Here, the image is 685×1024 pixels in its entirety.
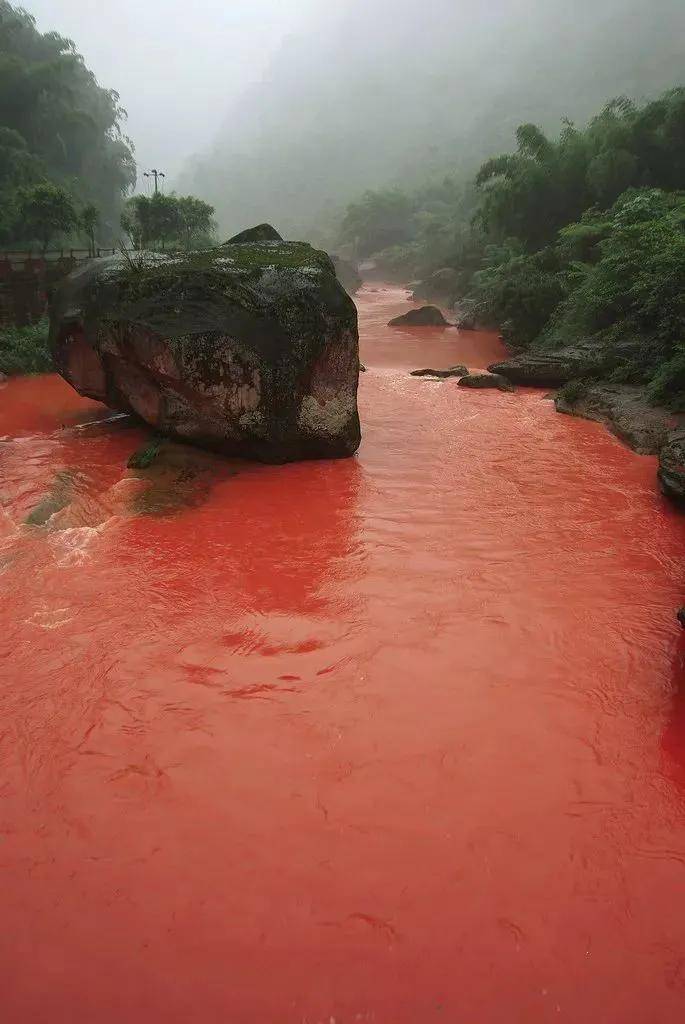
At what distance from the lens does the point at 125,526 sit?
19.0 feet

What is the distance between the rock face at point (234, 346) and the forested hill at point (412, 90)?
60.1 metres

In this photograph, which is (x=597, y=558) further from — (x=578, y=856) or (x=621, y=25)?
(x=621, y=25)

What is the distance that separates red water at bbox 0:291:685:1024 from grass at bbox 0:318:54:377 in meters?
7.93

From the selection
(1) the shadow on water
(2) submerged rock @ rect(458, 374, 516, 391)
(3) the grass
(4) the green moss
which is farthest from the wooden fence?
(1) the shadow on water

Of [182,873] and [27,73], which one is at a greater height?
[27,73]

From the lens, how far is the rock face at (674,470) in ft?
20.5

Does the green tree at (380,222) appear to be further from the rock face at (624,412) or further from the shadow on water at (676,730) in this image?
the shadow on water at (676,730)

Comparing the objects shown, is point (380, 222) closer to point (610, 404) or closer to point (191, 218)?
point (191, 218)

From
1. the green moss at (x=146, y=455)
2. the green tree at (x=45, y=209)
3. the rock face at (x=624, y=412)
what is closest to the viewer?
the green moss at (x=146, y=455)

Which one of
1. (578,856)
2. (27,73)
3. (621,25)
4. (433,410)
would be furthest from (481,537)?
(621,25)

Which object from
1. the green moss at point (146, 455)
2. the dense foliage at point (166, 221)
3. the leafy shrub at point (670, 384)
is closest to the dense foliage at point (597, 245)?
the leafy shrub at point (670, 384)

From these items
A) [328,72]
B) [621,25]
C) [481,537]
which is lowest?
[481,537]

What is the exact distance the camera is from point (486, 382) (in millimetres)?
11922

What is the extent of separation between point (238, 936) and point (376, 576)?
2.86 metres
